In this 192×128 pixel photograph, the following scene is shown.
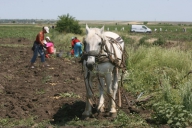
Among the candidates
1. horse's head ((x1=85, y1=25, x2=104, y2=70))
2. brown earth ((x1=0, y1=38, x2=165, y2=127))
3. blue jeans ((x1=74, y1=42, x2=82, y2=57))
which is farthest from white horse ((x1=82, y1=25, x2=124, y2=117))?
blue jeans ((x1=74, y1=42, x2=82, y2=57))

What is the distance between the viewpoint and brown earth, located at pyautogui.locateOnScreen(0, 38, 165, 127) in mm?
7371

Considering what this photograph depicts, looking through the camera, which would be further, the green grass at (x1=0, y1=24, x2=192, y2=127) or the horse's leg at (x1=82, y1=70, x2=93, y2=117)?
the horse's leg at (x1=82, y1=70, x2=93, y2=117)

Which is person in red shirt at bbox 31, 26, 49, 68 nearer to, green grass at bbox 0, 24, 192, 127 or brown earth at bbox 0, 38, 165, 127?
brown earth at bbox 0, 38, 165, 127

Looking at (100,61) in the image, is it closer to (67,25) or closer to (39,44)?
(39,44)

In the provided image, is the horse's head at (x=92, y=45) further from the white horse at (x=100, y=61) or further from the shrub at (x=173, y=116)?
the shrub at (x=173, y=116)

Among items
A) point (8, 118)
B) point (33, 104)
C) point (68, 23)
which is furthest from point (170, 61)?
point (68, 23)

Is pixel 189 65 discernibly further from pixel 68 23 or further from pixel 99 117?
pixel 68 23

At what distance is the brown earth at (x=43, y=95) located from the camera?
290 inches

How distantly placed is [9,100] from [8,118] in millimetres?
1245

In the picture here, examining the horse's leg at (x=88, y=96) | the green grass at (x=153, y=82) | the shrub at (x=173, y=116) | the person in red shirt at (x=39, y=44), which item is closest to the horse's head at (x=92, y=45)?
the horse's leg at (x=88, y=96)

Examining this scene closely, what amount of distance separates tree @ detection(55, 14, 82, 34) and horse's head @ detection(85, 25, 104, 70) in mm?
28394

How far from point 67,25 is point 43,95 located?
26.6 meters

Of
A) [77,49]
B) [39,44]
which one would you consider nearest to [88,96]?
[39,44]

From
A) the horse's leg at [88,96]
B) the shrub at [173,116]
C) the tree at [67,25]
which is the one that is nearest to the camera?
the shrub at [173,116]
